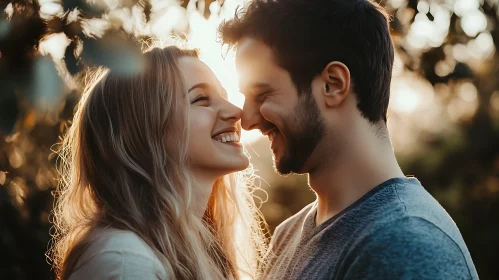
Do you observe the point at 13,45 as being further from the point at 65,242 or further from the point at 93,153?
the point at 65,242

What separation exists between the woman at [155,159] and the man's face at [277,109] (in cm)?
28

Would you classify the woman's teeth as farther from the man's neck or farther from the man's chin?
the man's neck

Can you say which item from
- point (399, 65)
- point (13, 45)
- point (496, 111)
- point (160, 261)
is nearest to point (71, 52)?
point (13, 45)

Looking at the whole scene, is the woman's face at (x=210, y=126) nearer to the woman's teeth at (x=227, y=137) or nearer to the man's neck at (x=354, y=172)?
the woman's teeth at (x=227, y=137)

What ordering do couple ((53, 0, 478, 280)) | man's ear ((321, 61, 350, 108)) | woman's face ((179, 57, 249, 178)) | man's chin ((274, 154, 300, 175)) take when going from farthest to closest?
woman's face ((179, 57, 249, 178)) → man's chin ((274, 154, 300, 175)) → man's ear ((321, 61, 350, 108)) → couple ((53, 0, 478, 280))

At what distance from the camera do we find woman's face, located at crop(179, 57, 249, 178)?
2492 millimetres

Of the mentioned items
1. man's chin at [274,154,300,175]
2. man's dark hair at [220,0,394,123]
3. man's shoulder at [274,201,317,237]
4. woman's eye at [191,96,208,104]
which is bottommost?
man's shoulder at [274,201,317,237]

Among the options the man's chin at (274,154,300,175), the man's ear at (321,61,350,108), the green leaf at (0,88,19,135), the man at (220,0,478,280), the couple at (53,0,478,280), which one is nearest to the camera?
the green leaf at (0,88,19,135)

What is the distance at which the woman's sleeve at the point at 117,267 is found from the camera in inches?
74.5

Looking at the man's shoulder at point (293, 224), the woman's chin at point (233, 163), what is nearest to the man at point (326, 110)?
the man's shoulder at point (293, 224)

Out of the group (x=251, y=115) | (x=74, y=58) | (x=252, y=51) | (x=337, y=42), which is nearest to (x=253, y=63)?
(x=252, y=51)

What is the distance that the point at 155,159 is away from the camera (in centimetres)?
241

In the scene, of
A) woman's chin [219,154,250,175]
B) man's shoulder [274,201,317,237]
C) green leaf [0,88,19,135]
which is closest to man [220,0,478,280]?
man's shoulder [274,201,317,237]

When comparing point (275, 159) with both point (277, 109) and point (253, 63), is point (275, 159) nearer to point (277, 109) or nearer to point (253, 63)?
point (277, 109)
